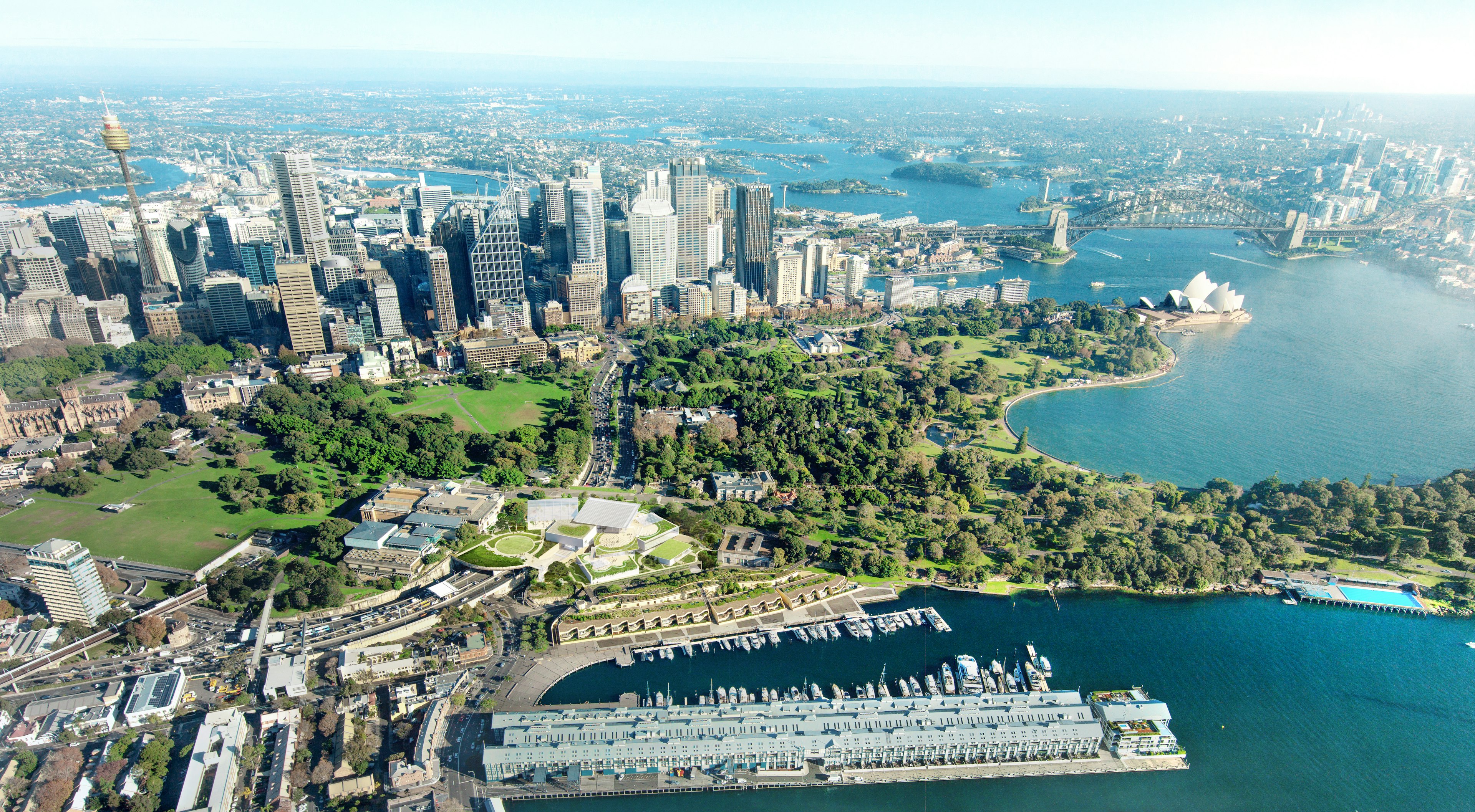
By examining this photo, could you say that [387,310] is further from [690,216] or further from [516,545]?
[516,545]

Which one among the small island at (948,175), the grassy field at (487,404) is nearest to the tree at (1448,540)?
the grassy field at (487,404)

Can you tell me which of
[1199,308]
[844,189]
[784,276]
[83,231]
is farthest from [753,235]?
[844,189]

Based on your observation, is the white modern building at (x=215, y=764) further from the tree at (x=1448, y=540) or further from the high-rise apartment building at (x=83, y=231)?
the high-rise apartment building at (x=83, y=231)

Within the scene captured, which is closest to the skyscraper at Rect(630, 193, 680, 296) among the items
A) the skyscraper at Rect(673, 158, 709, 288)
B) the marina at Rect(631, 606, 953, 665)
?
the skyscraper at Rect(673, 158, 709, 288)

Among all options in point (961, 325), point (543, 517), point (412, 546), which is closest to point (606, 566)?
point (543, 517)

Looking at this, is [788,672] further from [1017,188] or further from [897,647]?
[1017,188]

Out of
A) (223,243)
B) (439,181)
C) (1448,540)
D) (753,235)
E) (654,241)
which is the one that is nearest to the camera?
(1448,540)
